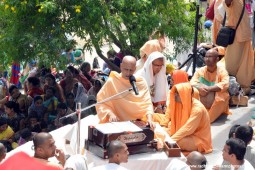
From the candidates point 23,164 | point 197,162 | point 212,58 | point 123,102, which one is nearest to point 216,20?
point 212,58

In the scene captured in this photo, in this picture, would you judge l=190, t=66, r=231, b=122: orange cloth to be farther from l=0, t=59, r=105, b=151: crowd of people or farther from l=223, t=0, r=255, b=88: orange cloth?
l=0, t=59, r=105, b=151: crowd of people

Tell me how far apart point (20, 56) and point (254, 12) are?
4254 mm

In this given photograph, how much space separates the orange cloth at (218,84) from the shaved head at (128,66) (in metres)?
2.20

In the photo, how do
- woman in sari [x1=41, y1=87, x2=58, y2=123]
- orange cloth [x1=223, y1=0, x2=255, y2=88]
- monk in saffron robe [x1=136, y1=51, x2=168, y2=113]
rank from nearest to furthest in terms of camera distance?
monk in saffron robe [x1=136, y1=51, x2=168, y2=113], orange cloth [x1=223, y1=0, x2=255, y2=88], woman in sari [x1=41, y1=87, x2=58, y2=123]

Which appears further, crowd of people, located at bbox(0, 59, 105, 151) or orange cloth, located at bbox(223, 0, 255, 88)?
orange cloth, located at bbox(223, 0, 255, 88)

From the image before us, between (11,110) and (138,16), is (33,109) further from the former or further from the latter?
(138,16)

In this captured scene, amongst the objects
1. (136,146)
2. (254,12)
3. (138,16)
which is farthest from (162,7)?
(136,146)

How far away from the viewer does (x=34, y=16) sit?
1215 cm

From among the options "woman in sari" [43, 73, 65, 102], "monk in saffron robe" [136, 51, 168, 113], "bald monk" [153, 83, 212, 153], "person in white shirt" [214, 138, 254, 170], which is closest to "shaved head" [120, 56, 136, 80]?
"bald monk" [153, 83, 212, 153]

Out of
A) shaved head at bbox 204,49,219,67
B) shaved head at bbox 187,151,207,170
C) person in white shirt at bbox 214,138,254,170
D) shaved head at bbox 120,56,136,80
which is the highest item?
shaved head at bbox 120,56,136,80

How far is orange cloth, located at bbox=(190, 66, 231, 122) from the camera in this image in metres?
11.6

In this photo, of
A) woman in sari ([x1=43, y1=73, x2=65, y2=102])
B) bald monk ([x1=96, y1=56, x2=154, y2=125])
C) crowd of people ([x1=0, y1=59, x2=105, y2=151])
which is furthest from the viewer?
woman in sari ([x1=43, y1=73, x2=65, y2=102])

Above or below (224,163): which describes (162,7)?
above

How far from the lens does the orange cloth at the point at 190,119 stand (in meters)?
9.90
